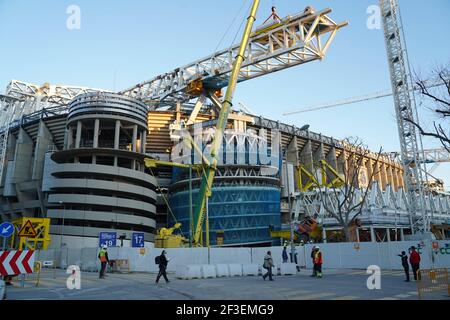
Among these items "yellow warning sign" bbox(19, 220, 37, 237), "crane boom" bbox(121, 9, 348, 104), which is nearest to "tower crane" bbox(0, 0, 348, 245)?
"crane boom" bbox(121, 9, 348, 104)

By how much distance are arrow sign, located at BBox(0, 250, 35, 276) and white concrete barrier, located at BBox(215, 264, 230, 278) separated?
41.6 ft

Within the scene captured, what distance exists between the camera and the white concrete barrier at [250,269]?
2548 centimetres

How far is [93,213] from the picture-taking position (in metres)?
55.2

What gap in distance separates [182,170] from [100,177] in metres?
13.9

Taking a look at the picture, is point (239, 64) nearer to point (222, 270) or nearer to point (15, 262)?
point (222, 270)

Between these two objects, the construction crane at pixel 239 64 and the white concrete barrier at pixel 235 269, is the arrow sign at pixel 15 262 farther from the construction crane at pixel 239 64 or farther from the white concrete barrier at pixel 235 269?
the construction crane at pixel 239 64

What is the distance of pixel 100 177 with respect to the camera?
59.1 meters

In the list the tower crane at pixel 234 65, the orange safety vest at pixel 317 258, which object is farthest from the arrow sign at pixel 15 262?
the tower crane at pixel 234 65

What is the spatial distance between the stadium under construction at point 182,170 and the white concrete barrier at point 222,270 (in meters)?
23.8

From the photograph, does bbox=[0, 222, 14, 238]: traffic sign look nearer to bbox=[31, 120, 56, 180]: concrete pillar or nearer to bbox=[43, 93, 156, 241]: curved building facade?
bbox=[43, 93, 156, 241]: curved building facade

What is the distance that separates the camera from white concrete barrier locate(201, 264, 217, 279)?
23.1 meters
